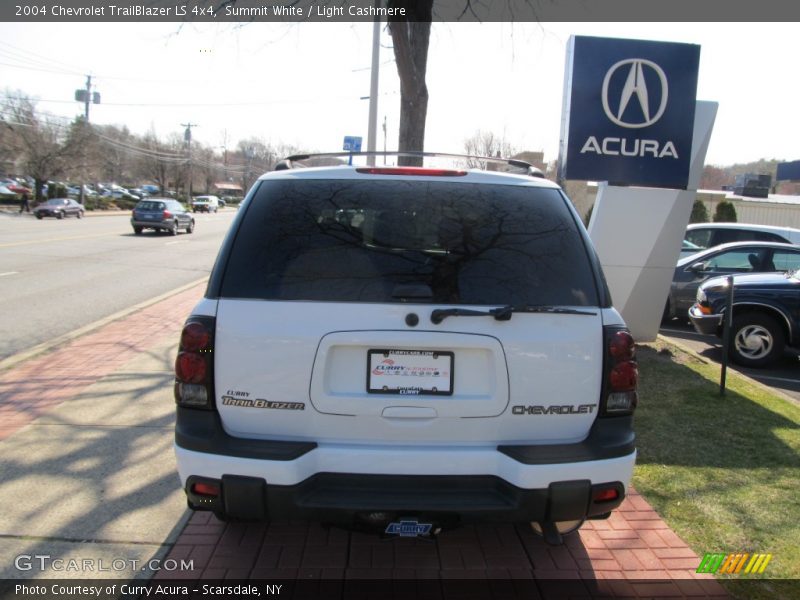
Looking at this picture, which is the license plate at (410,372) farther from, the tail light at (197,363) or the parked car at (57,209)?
the parked car at (57,209)

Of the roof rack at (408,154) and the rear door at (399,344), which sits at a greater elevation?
the roof rack at (408,154)

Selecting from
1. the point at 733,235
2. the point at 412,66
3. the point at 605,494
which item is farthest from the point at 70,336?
the point at 733,235

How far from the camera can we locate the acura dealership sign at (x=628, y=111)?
7.41 m

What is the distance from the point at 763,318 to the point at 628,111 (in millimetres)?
3160

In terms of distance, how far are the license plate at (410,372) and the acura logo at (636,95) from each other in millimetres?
5990

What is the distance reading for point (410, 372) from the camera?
261cm

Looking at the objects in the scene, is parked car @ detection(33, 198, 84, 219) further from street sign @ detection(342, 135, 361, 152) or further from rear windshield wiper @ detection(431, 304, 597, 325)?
rear windshield wiper @ detection(431, 304, 597, 325)

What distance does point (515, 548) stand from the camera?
334 centimetres

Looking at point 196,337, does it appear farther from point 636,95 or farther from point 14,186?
point 14,186

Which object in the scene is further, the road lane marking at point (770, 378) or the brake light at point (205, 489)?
the road lane marking at point (770, 378)

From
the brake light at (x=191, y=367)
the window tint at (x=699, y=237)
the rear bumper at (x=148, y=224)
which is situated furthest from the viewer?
the rear bumper at (x=148, y=224)

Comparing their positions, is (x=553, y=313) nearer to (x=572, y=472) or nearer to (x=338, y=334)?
(x=572, y=472)

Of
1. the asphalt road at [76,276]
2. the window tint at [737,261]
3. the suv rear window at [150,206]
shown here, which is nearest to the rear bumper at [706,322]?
the window tint at [737,261]

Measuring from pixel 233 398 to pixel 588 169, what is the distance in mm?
6139
